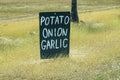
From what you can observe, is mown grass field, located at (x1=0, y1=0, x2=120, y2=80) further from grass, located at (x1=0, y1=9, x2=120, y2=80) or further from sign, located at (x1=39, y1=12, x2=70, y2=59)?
sign, located at (x1=39, y1=12, x2=70, y2=59)

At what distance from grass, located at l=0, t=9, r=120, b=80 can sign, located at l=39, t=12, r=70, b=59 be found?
318mm

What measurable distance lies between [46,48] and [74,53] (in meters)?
2.83

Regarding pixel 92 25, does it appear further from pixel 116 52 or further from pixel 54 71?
pixel 54 71

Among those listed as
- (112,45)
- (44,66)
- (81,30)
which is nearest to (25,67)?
(44,66)

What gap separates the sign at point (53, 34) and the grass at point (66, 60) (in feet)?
1.04

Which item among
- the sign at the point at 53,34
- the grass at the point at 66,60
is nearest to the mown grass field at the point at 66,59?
the grass at the point at 66,60

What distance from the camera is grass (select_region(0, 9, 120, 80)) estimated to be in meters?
12.5

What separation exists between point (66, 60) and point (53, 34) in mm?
970

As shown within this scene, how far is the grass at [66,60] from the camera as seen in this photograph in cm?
1248

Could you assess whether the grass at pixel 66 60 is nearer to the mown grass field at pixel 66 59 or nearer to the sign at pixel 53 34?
the mown grass field at pixel 66 59

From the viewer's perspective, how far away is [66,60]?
1510 cm

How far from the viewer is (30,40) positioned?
73.2 feet

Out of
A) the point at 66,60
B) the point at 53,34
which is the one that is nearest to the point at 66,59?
the point at 66,60

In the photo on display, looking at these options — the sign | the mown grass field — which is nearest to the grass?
the mown grass field
